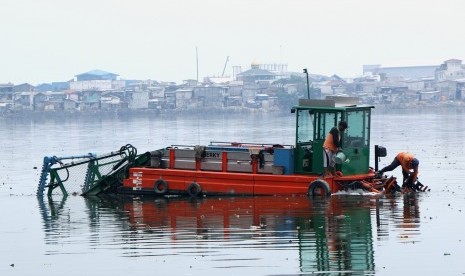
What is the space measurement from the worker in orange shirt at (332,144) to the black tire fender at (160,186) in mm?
4103

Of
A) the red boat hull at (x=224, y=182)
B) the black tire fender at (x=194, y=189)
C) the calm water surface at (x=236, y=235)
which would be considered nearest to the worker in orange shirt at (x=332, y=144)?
the red boat hull at (x=224, y=182)

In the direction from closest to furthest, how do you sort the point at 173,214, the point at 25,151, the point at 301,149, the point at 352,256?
1. the point at 352,256
2. the point at 173,214
3. the point at 301,149
4. the point at 25,151

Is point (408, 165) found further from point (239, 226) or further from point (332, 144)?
point (239, 226)

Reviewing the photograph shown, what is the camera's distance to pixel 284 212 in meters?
24.8

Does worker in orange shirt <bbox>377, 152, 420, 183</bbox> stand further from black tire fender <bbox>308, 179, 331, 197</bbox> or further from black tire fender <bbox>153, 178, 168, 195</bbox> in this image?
black tire fender <bbox>153, 178, 168, 195</bbox>

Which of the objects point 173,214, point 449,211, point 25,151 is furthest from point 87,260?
point 25,151

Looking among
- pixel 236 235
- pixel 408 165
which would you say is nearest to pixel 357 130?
pixel 408 165

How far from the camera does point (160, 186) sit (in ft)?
94.7

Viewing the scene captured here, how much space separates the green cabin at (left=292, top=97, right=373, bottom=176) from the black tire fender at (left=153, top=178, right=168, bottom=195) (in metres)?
3.26

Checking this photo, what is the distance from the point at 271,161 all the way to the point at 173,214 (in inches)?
134

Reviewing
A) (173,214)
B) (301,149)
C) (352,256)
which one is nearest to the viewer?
(352,256)

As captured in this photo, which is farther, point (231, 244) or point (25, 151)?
point (25, 151)

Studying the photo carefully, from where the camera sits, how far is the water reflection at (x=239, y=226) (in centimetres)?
1933

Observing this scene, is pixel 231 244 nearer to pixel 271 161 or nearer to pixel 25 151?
pixel 271 161
